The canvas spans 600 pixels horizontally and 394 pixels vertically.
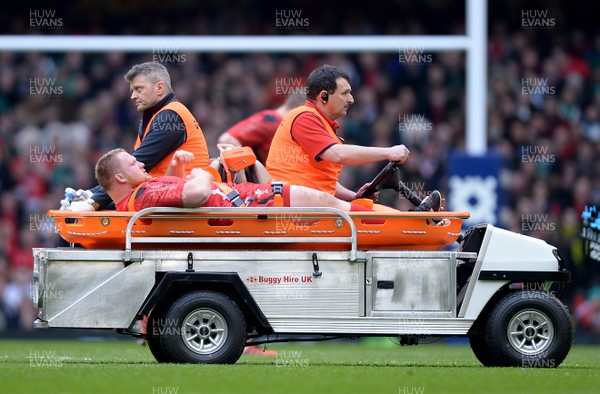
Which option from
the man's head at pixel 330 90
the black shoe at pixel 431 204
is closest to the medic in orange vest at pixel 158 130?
the man's head at pixel 330 90

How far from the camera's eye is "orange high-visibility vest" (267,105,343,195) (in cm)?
1080

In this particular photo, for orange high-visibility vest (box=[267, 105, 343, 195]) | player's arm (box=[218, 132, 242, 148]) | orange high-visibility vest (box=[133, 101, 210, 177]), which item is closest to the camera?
orange high-visibility vest (box=[267, 105, 343, 195])

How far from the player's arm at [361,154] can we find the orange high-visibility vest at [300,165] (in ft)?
0.69

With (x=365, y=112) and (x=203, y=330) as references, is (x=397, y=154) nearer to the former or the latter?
(x=203, y=330)

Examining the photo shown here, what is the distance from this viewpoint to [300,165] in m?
10.8

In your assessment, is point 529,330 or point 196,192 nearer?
point 196,192

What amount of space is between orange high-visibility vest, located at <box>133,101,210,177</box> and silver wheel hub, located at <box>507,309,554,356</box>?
271cm

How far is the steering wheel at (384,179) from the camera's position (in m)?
10.7

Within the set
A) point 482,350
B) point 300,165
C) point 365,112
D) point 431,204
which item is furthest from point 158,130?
point 365,112

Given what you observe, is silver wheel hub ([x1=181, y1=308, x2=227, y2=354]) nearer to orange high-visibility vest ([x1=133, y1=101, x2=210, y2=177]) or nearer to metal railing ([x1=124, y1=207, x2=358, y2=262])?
metal railing ([x1=124, y1=207, x2=358, y2=262])

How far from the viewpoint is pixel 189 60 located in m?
20.3

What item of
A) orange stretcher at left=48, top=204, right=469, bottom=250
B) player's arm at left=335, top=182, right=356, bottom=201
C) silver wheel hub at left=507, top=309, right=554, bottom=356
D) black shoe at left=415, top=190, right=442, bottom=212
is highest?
player's arm at left=335, top=182, right=356, bottom=201

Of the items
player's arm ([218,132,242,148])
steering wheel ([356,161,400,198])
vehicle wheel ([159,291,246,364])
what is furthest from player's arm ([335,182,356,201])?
player's arm ([218,132,242,148])

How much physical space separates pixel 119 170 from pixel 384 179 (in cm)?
198
